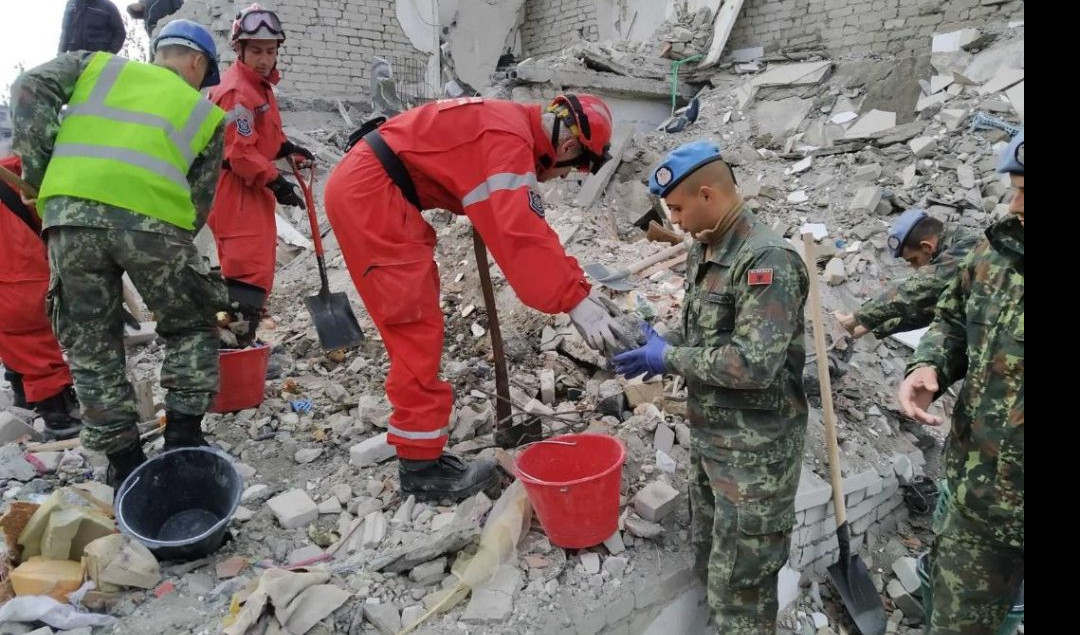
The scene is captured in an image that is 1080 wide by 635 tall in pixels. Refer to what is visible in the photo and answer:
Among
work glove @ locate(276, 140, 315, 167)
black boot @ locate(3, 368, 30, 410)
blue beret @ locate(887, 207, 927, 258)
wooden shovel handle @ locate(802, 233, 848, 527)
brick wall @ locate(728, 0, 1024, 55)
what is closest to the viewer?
wooden shovel handle @ locate(802, 233, 848, 527)

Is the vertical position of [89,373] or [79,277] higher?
[79,277]

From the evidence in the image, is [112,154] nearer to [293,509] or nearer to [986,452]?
[293,509]

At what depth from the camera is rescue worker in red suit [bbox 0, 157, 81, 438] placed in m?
3.30

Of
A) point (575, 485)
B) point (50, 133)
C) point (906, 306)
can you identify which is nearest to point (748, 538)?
point (575, 485)

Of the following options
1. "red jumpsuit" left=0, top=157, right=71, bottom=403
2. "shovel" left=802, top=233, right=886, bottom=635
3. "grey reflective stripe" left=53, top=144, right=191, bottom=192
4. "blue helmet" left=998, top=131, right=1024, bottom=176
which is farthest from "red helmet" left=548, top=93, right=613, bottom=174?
"red jumpsuit" left=0, top=157, right=71, bottom=403

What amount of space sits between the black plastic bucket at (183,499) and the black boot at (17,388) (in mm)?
1974

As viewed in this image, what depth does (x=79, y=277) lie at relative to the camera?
2.59 meters

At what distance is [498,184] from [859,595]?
2632mm

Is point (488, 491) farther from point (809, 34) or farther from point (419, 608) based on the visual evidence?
point (809, 34)

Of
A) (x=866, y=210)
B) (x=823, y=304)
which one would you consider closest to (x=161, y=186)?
(x=823, y=304)

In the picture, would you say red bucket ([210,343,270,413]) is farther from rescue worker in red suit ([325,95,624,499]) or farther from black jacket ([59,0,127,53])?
black jacket ([59,0,127,53])

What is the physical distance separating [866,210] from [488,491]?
5.34m

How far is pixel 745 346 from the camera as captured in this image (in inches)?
75.4

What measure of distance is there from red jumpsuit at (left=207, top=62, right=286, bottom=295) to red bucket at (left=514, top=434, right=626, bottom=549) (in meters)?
2.49
